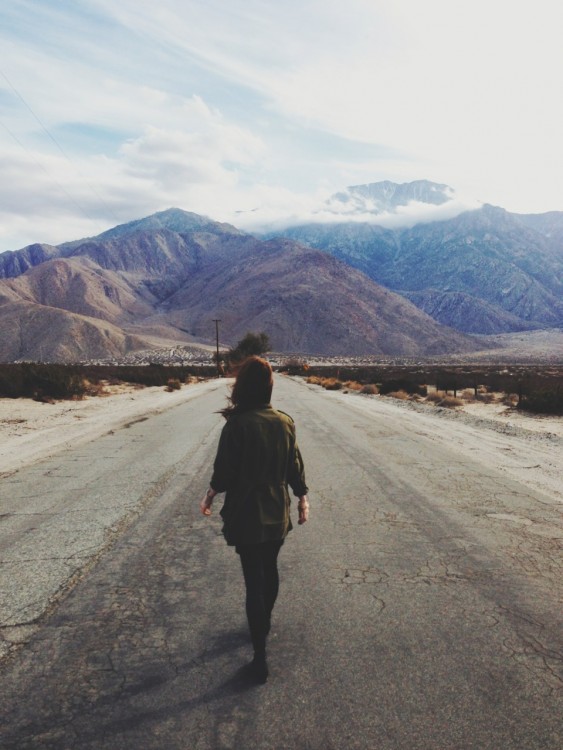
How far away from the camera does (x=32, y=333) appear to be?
11731 centimetres

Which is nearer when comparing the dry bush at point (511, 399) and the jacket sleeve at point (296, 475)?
the jacket sleeve at point (296, 475)

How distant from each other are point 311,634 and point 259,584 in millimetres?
611

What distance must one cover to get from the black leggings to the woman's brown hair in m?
0.87

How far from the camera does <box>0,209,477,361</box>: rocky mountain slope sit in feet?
392

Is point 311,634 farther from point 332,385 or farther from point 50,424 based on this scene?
point 332,385

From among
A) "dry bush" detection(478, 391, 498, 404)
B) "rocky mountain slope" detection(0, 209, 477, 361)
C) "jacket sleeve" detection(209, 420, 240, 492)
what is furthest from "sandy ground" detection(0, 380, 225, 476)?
"rocky mountain slope" detection(0, 209, 477, 361)

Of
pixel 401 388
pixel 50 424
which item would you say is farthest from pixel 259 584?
pixel 401 388

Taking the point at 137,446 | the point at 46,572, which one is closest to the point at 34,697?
the point at 46,572

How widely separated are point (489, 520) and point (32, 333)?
126m

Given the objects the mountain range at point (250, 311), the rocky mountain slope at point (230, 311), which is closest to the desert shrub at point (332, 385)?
the mountain range at point (250, 311)

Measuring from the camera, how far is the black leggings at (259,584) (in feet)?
10.4

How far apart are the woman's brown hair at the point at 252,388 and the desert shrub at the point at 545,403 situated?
19.0 metres

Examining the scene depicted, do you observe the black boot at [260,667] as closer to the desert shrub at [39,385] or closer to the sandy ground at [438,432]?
the sandy ground at [438,432]

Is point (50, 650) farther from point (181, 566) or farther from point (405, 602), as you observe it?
point (405, 602)
